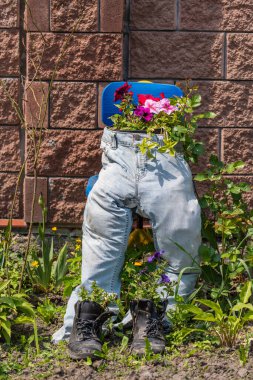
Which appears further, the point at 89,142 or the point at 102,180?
the point at 89,142

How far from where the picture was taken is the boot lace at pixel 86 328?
3.56 m

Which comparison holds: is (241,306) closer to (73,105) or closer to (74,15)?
(73,105)

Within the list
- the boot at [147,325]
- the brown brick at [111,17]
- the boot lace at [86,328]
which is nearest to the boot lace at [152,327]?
the boot at [147,325]

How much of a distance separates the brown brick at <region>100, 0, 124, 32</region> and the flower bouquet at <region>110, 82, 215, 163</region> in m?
0.64

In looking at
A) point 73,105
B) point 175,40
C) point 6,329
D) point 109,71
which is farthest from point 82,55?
point 6,329

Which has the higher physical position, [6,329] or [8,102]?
[8,102]

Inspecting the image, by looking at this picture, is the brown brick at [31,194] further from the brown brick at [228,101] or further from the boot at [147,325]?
the boot at [147,325]

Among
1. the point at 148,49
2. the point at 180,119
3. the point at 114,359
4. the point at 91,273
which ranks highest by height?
the point at 148,49

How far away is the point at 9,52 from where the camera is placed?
463 cm

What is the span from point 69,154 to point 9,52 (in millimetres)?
677

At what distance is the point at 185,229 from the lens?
3.79 m

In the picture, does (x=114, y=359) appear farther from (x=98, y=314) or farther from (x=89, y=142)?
(x=89, y=142)

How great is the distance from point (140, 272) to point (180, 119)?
30.2 inches

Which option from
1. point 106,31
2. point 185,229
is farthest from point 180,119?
point 106,31
